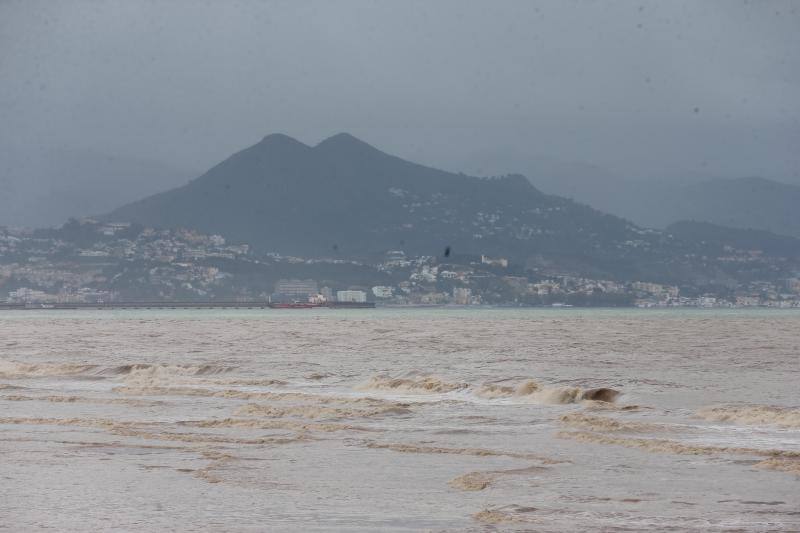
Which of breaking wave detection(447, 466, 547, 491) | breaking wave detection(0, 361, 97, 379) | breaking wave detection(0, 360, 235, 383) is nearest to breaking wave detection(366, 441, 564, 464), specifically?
breaking wave detection(447, 466, 547, 491)

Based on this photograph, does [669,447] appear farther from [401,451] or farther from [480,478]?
[480,478]

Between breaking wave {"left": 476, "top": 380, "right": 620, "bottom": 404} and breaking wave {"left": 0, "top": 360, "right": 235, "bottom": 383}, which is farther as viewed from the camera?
breaking wave {"left": 0, "top": 360, "right": 235, "bottom": 383}

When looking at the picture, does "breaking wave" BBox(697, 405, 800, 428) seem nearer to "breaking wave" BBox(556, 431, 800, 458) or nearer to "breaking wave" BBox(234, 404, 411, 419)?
"breaking wave" BBox(556, 431, 800, 458)

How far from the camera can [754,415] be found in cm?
1898

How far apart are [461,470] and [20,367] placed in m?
25.5

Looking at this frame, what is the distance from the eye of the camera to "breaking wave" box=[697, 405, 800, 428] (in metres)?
18.2

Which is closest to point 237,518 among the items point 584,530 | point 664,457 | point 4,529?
point 4,529

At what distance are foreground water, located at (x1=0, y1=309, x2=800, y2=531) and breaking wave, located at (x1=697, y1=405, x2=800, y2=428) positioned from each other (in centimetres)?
5

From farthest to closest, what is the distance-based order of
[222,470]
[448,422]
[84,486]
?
1. [448,422]
2. [222,470]
3. [84,486]

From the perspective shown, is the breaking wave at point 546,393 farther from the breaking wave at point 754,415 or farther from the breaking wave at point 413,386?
the breaking wave at point 754,415

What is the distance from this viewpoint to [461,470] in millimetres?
12859

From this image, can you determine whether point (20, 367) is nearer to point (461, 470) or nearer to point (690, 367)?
point (690, 367)

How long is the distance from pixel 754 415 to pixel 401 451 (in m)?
7.41

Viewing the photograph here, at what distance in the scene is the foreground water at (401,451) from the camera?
9992mm
